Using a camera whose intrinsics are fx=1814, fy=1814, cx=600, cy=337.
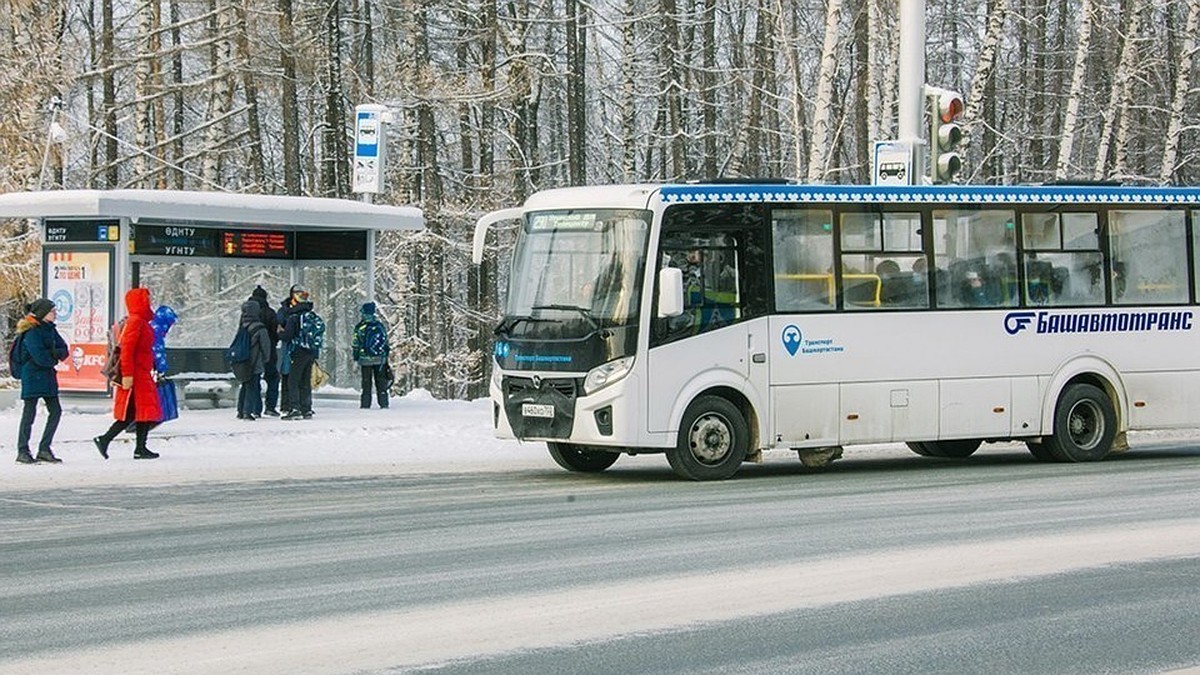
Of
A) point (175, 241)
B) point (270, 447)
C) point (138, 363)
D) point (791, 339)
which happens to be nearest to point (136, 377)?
point (138, 363)

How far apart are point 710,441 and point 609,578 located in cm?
671

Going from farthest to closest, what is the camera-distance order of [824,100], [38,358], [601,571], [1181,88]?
[1181,88], [824,100], [38,358], [601,571]

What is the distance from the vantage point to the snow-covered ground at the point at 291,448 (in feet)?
60.7

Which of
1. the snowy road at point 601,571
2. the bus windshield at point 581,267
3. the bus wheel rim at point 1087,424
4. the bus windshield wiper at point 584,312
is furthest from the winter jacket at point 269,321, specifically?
the bus wheel rim at point 1087,424

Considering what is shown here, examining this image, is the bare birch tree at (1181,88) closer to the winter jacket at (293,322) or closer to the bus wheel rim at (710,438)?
the winter jacket at (293,322)

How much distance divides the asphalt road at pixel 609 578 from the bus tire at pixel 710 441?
0.39m

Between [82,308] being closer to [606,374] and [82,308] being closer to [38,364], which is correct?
[38,364]

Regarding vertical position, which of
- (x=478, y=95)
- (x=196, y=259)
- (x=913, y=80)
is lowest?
(x=196, y=259)

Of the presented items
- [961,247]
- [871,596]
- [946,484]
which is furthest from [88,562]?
[961,247]

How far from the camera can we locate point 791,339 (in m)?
17.7

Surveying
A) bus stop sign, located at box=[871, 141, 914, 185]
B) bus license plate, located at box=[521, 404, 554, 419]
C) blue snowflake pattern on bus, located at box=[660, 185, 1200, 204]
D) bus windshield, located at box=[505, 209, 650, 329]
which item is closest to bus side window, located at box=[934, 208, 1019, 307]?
blue snowflake pattern on bus, located at box=[660, 185, 1200, 204]

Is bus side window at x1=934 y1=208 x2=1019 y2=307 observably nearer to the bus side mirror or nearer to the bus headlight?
the bus side mirror

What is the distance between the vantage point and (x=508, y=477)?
59.3 feet

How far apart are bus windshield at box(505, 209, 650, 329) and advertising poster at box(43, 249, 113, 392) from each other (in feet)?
27.0
